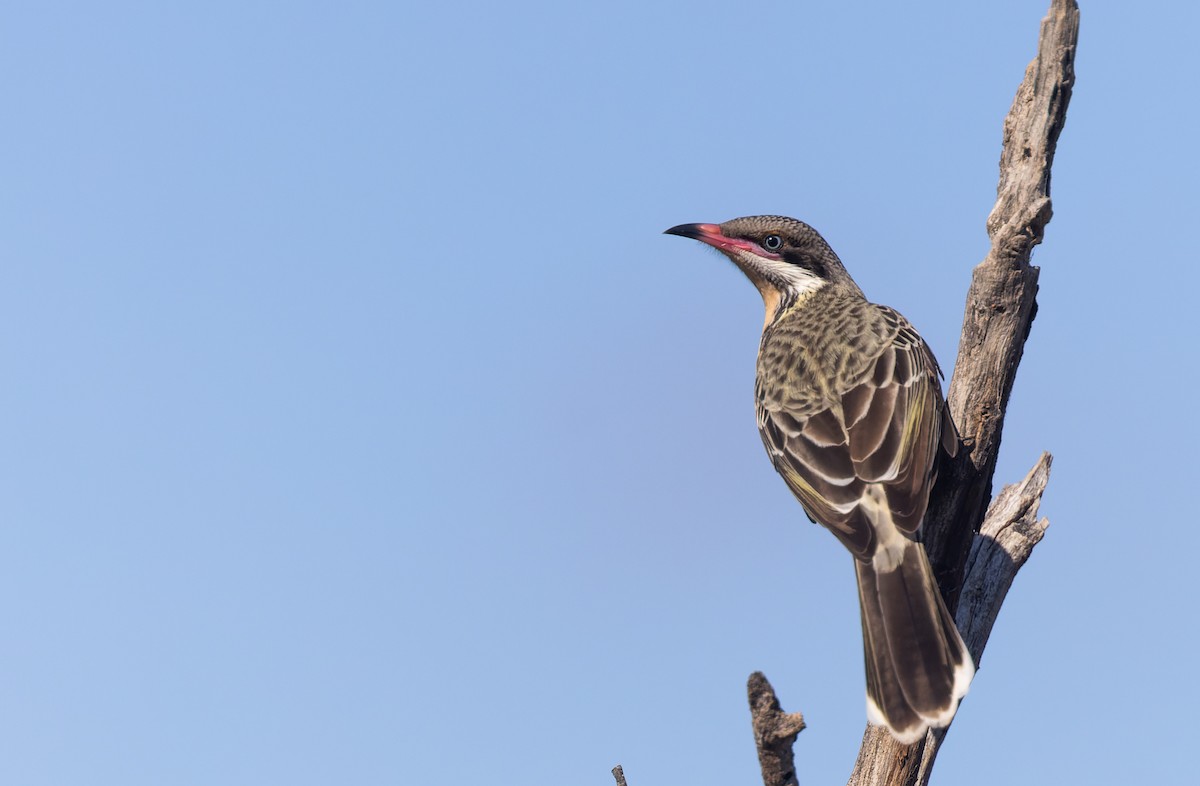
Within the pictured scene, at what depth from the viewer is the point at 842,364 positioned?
7867 millimetres

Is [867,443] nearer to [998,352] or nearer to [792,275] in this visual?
[998,352]

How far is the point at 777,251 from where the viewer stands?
31.5ft

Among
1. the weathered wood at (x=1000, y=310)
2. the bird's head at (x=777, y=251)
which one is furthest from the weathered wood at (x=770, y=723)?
the bird's head at (x=777, y=251)

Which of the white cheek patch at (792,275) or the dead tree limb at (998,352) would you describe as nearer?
the dead tree limb at (998,352)

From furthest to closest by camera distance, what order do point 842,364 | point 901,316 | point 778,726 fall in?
1. point 901,316
2. point 842,364
3. point 778,726

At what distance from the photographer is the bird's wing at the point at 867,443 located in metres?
6.64

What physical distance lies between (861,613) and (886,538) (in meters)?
0.43

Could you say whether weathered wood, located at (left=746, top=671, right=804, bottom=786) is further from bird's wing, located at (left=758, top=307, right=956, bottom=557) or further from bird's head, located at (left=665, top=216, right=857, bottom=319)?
bird's head, located at (left=665, top=216, right=857, bottom=319)

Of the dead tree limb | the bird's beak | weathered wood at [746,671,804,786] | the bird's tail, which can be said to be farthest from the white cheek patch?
weathered wood at [746,671,804,786]

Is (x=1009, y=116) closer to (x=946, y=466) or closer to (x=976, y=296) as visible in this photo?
(x=976, y=296)

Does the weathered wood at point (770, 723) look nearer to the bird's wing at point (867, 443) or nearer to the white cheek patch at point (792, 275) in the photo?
the bird's wing at point (867, 443)

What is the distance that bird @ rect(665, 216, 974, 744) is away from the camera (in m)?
6.14

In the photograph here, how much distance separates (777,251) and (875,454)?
120 inches

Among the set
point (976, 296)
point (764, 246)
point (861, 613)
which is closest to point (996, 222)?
point (976, 296)
